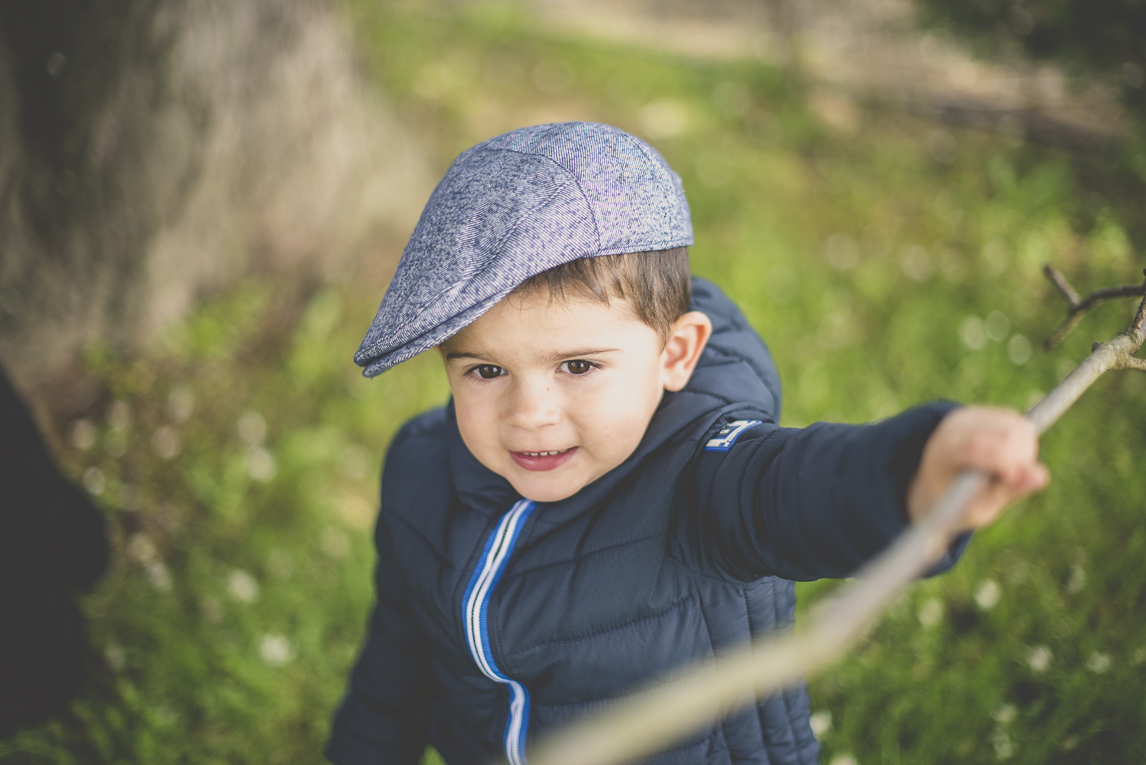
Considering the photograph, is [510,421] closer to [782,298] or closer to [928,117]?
[782,298]

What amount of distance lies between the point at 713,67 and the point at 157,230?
13.1 ft

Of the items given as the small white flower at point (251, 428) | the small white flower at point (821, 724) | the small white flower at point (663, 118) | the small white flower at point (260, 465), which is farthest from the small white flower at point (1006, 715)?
the small white flower at point (663, 118)

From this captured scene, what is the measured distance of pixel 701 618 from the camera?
1220mm

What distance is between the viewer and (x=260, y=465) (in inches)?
106

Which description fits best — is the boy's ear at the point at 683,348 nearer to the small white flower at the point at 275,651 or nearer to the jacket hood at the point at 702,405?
the jacket hood at the point at 702,405

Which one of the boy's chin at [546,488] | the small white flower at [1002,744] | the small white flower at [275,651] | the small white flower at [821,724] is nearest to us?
the boy's chin at [546,488]

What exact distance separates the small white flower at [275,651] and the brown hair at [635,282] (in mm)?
1788

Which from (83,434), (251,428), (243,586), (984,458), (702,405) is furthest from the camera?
(251,428)

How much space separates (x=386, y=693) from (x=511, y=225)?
1.19 meters

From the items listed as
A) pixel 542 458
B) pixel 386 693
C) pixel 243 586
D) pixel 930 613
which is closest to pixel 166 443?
pixel 243 586

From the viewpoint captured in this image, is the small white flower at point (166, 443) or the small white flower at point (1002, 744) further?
the small white flower at point (166, 443)

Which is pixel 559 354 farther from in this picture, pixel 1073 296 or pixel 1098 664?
pixel 1098 664

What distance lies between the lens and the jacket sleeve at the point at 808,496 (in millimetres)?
759

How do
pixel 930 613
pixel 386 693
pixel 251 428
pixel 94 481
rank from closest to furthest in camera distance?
pixel 386 693, pixel 930 613, pixel 94 481, pixel 251 428
